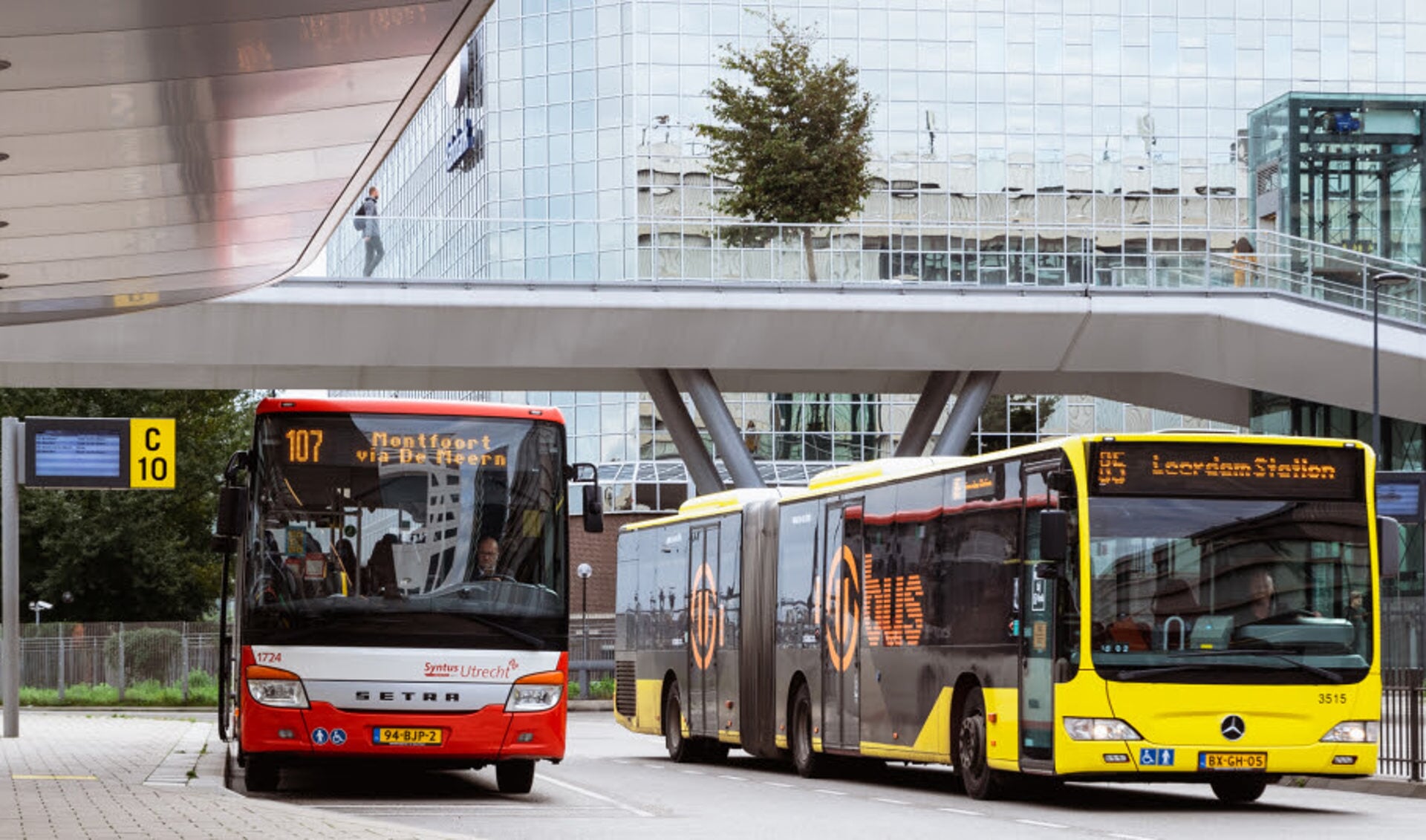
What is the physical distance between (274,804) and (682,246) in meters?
24.9

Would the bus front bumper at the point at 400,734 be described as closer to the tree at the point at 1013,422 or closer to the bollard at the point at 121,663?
the bollard at the point at 121,663

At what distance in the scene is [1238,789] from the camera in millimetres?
20078

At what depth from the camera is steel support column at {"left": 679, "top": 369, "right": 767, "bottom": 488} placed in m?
43.9

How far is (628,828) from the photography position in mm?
16688

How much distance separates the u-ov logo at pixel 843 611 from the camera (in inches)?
901

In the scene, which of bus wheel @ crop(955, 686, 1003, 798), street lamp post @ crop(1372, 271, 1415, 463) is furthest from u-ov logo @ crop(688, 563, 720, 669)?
street lamp post @ crop(1372, 271, 1415, 463)

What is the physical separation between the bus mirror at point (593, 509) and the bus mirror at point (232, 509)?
2.63 meters

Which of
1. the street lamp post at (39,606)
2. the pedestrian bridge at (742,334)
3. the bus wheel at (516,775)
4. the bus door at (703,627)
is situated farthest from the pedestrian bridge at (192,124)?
the street lamp post at (39,606)

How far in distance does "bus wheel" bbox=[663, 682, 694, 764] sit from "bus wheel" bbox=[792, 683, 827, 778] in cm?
374

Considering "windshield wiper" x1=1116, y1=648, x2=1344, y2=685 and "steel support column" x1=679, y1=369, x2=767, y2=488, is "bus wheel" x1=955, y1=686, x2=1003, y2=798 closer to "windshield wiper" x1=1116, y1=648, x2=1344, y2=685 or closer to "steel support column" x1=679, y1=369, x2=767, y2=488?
"windshield wiper" x1=1116, y1=648, x2=1344, y2=685

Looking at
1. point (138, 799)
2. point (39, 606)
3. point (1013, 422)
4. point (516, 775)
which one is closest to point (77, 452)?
point (516, 775)

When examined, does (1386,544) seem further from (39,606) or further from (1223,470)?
(39,606)

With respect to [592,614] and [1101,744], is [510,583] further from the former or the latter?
[592,614]

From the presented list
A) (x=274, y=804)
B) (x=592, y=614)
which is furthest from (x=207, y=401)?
(x=274, y=804)
